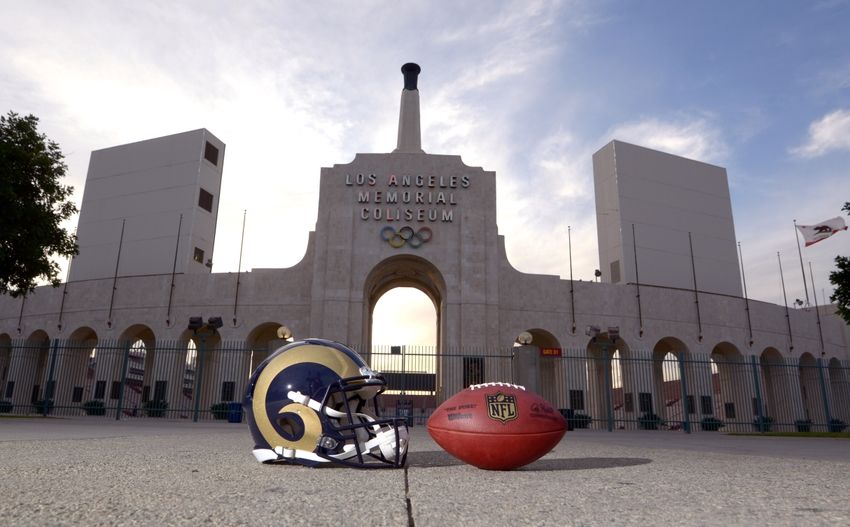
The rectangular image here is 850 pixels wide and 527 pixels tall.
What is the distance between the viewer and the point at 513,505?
3541 millimetres

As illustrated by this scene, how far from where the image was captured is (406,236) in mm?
30641

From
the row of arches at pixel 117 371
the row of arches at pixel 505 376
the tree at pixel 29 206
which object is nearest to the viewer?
the tree at pixel 29 206

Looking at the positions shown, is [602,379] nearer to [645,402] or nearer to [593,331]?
[645,402]

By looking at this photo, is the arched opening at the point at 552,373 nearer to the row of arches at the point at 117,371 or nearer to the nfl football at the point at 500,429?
the row of arches at the point at 117,371

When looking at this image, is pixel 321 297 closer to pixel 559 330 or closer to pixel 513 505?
pixel 559 330

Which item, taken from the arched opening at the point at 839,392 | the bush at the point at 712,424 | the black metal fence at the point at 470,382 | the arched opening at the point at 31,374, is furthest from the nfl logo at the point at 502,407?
the arched opening at the point at 839,392

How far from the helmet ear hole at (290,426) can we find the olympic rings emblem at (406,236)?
2504cm

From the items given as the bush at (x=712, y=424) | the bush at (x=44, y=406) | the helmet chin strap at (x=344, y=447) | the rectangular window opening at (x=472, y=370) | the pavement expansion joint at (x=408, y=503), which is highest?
the rectangular window opening at (x=472, y=370)

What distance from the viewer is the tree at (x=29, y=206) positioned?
19219 millimetres

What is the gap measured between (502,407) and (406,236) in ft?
82.5

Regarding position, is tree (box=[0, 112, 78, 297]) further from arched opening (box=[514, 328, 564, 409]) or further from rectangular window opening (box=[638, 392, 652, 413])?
rectangular window opening (box=[638, 392, 652, 413])

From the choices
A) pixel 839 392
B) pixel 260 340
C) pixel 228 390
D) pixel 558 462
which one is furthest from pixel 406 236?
pixel 839 392

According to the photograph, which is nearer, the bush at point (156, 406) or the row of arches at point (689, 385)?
the bush at point (156, 406)

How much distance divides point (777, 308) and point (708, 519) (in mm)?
40338
